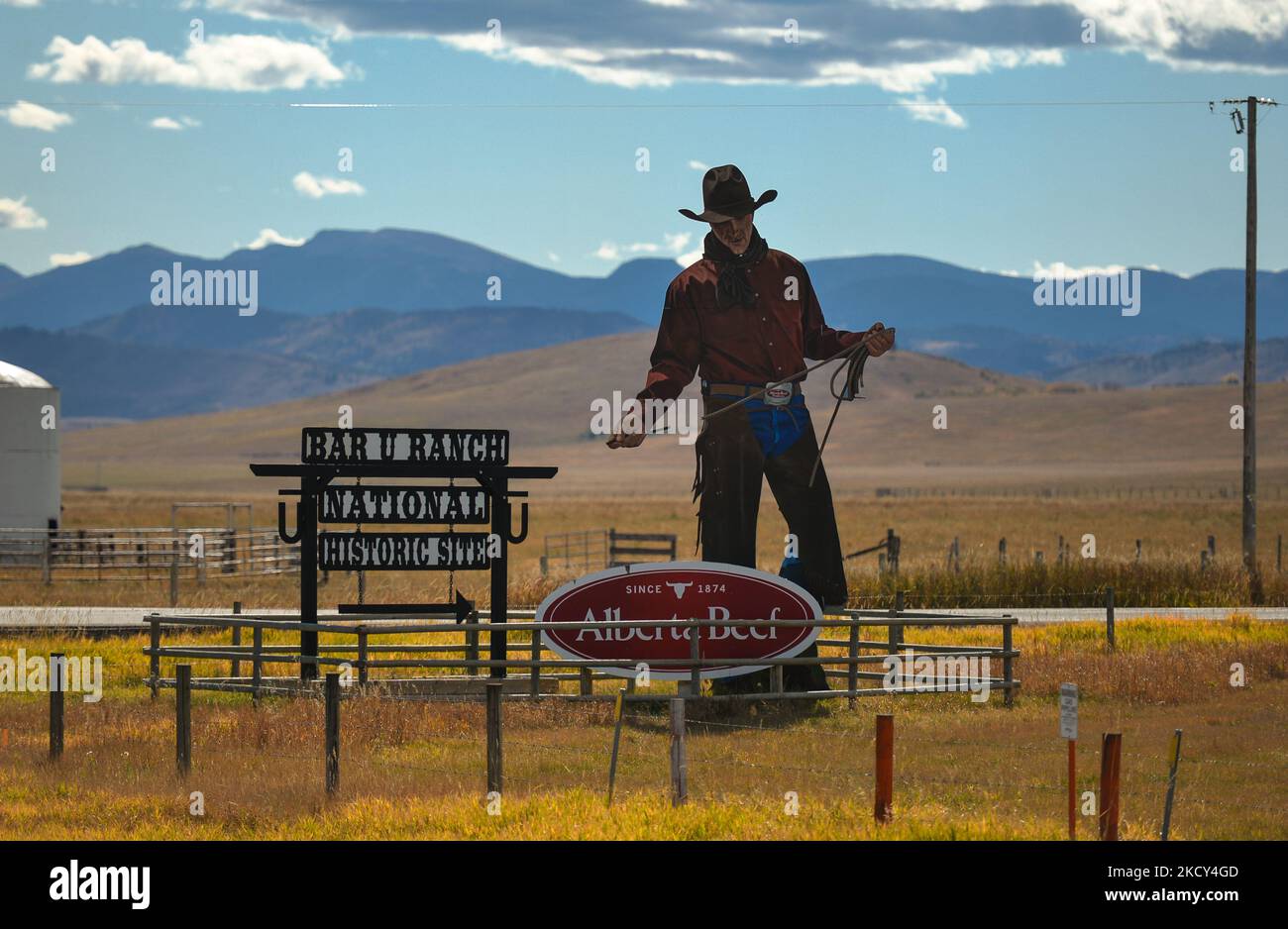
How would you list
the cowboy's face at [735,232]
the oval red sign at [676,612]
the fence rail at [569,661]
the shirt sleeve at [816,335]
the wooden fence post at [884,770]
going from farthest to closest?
the shirt sleeve at [816,335]
the cowboy's face at [735,232]
the oval red sign at [676,612]
the fence rail at [569,661]
the wooden fence post at [884,770]

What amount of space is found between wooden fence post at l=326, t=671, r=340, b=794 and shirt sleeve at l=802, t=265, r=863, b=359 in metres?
8.30

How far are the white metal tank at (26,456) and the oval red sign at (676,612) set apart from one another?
29.0m

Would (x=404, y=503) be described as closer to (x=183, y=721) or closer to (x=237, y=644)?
(x=183, y=721)

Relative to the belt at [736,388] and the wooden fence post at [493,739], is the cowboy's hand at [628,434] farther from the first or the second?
the wooden fence post at [493,739]

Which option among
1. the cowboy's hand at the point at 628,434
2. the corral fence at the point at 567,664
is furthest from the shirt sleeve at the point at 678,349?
the corral fence at the point at 567,664

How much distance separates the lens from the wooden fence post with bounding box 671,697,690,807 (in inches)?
458

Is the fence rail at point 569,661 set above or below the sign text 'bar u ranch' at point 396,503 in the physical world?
below

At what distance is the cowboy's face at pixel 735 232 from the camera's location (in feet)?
61.3

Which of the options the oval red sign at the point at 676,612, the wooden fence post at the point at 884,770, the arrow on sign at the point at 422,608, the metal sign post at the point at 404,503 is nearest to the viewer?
the wooden fence post at the point at 884,770

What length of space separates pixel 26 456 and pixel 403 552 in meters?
29.0

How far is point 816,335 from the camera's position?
19.4 meters

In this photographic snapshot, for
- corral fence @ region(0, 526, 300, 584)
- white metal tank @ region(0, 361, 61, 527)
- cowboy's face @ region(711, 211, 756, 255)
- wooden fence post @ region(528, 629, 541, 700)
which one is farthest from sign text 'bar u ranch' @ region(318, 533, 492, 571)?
white metal tank @ region(0, 361, 61, 527)

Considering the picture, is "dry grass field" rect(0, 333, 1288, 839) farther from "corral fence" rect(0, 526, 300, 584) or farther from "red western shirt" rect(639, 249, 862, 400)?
"red western shirt" rect(639, 249, 862, 400)
